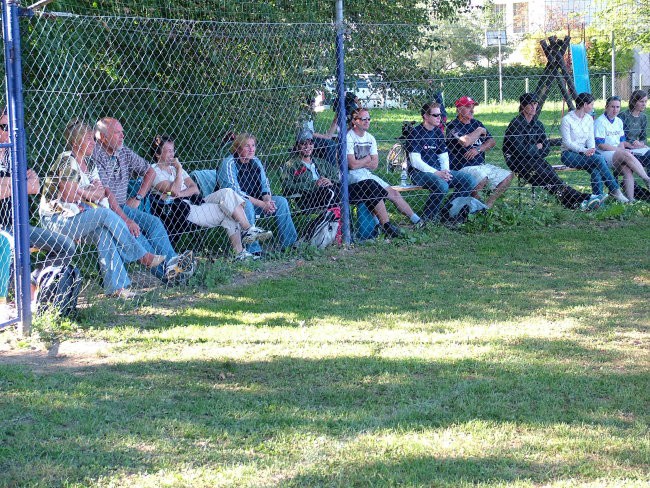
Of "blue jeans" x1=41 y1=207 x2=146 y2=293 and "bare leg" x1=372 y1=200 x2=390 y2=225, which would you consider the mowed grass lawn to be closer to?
"blue jeans" x1=41 y1=207 x2=146 y2=293

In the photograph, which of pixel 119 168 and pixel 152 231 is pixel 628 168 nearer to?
pixel 152 231

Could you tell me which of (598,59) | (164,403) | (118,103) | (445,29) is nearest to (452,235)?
(118,103)

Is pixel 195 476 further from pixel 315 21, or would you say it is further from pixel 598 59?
pixel 598 59

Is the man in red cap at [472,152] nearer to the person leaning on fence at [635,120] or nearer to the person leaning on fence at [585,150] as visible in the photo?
the person leaning on fence at [585,150]

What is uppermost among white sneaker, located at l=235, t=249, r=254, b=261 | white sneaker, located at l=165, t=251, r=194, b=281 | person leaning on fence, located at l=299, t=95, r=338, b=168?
person leaning on fence, located at l=299, t=95, r=338, b=168

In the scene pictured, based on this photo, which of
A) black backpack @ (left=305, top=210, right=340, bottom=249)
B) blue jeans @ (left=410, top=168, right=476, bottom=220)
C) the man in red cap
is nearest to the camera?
black backpack @ (left=305, top=210, right=340, bottom=249)

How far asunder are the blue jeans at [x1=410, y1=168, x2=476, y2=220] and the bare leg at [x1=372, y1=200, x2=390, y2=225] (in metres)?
0.68

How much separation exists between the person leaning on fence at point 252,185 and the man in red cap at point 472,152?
2321 millimetres

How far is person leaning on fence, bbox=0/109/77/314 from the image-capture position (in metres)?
6.19

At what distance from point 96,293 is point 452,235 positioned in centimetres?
387

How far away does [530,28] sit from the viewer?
32781 millimetres

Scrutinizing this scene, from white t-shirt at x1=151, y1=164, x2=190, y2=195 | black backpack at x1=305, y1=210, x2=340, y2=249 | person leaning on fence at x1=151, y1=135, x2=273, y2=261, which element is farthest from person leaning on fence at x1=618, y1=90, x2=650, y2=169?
white t-shirt at x1=151, y1=164, x2=190, y2=195

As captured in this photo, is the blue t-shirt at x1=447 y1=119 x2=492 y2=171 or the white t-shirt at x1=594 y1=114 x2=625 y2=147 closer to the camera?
the blue t-shirt at x1=447 y1=119 x2=492 y2=171

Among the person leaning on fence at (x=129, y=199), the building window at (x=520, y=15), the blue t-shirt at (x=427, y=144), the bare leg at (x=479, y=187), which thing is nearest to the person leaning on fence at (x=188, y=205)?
the person leaning on fence at (x=129, y=199)
